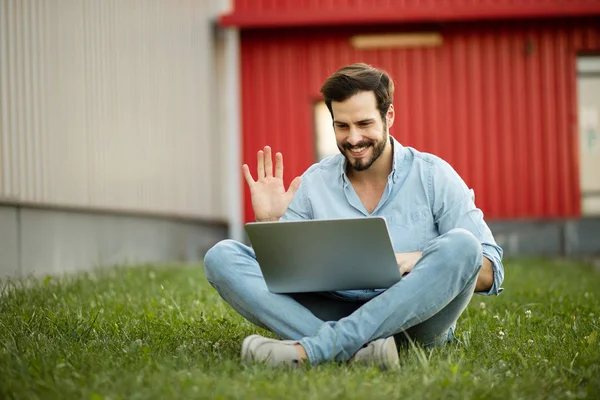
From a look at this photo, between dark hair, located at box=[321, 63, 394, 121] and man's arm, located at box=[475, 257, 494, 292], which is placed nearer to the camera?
man's arm, located at box=[475, 257, 494, 292]

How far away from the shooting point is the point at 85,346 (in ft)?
12.5

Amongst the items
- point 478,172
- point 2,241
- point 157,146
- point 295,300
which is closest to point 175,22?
point 157,146

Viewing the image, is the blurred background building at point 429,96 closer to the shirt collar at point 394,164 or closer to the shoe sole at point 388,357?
the shirt collar at point 394,164

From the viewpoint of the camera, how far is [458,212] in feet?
12.6

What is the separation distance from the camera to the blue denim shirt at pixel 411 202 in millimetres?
3848

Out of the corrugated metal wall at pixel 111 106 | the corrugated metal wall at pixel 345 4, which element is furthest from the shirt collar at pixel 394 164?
the corrugated metal wall at pixel 345 4

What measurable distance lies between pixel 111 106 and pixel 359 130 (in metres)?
5.23

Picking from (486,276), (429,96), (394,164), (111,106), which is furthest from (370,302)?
(429,96)

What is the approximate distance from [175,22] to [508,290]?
6.09 meters

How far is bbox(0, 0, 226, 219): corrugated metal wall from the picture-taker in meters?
6.70

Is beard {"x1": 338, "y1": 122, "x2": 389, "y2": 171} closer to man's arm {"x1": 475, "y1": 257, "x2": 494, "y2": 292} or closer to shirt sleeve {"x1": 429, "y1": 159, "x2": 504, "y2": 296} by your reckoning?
shirt sleeve {"x1": 429, "y1": 159, "x2": 504, "y2": 296}

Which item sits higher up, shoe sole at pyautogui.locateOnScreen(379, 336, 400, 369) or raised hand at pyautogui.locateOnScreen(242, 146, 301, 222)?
raised hand at pyautogui.locateOnScreen(242, 146, 301, 222)

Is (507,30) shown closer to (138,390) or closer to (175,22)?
(175,22)

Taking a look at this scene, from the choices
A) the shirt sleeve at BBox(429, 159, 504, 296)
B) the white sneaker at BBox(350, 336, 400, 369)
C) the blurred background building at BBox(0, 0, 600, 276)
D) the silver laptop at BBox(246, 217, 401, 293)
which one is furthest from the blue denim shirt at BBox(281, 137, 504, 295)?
the blurred background building at BBox(0, 0, 600, 276)
